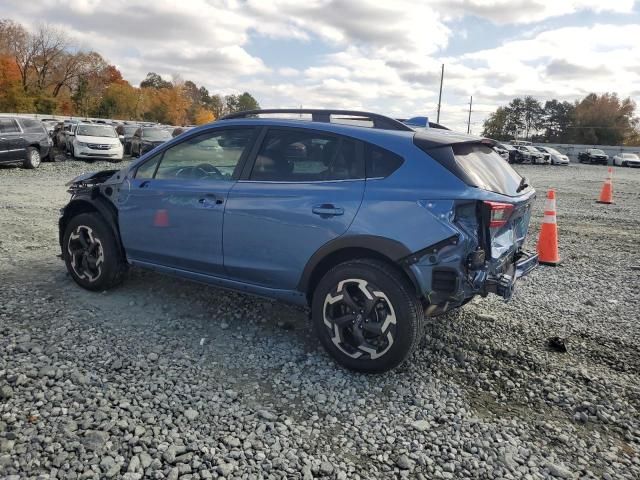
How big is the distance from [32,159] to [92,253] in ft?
47.0

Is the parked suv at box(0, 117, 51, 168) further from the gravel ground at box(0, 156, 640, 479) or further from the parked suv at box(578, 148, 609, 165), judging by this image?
the parked suv at box(578, 148, 609, 165)

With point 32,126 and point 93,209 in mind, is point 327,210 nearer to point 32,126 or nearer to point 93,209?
point 93,209

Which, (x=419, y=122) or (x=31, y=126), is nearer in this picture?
(x=419, y=122)

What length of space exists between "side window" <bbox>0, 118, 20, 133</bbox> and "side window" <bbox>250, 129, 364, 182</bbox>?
15.5 metres

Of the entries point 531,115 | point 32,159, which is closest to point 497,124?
point 531,115

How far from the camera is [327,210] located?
11.4 ft

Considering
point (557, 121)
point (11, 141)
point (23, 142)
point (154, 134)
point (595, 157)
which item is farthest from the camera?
point (557, 121)

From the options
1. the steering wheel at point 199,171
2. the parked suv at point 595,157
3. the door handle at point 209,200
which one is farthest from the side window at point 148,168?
the parked suv at point 595,157

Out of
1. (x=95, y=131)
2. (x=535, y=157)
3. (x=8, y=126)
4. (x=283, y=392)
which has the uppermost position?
(x=535, y=157)

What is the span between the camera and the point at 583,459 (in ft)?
8.87

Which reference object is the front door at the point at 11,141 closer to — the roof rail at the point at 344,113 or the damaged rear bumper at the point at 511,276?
the roof rail at the point at 344,113

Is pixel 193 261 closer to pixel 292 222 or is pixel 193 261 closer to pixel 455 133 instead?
pixel 292 222

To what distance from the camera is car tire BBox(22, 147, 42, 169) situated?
16438 millimetres

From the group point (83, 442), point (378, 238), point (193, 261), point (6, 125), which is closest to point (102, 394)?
point (83, 442)
